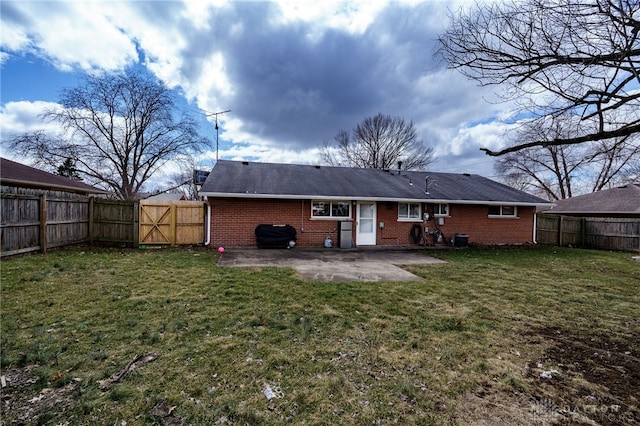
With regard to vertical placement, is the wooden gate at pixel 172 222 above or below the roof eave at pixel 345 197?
below

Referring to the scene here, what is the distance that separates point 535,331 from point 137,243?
476 inches

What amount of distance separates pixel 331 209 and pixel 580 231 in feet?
45.4

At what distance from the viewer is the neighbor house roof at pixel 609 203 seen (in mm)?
16906

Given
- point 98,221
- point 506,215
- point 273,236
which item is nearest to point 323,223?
point 273,236

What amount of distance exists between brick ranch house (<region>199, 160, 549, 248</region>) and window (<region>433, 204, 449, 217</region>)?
46 millimetres

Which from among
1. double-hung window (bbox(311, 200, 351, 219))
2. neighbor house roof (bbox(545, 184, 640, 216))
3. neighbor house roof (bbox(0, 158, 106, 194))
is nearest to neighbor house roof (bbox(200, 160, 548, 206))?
double-hung window (bbox(311, 200, 351, 219))

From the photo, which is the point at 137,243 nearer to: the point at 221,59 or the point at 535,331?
the point at 221,59

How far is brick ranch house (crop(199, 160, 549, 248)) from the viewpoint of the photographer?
11.5 meters

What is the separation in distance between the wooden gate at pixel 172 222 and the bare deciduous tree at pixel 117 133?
15.4 meters

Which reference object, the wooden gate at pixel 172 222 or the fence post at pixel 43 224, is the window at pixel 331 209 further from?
the fence post at pixel 43 224

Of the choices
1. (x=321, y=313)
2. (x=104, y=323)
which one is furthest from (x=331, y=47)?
(x=104, y=323)

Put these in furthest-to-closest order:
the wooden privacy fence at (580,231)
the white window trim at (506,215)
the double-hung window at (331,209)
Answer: the wooden privacy fence at (580,231) < the white window trim at (506,215) < the double-hung window at (331,209)

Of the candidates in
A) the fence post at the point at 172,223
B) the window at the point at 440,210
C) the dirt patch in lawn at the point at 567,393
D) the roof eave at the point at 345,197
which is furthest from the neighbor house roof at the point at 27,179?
the window at the point at 440,210

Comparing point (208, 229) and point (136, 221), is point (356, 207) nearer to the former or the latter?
point (208, 229)
